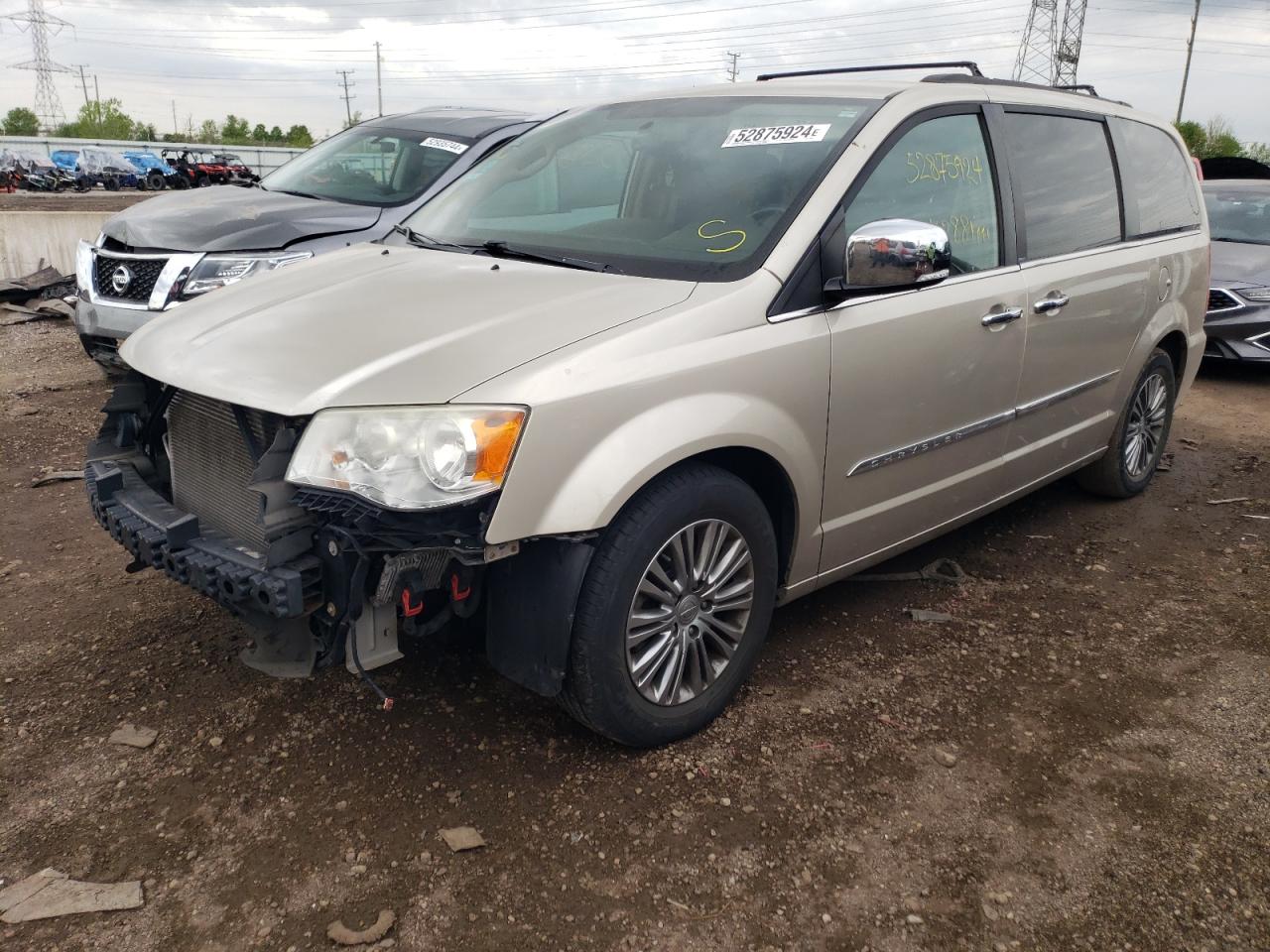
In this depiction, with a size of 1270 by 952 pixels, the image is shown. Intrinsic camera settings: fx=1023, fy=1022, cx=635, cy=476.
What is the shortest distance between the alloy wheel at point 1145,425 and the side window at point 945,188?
1.77 metres

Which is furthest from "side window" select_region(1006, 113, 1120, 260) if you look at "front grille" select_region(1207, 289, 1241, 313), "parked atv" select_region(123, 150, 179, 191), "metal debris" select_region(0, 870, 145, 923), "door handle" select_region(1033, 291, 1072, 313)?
"parked atv" select_region(123, 150, 179, 191)

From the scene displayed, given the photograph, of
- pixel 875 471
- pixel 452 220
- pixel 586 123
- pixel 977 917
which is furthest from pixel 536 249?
pixel 977 917

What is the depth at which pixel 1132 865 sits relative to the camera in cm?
250

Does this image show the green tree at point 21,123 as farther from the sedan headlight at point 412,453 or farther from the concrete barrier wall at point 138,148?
the sedan headlight at point 412,453

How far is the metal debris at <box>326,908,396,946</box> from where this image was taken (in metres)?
2.22

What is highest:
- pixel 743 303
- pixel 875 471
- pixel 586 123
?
pixel 586 123

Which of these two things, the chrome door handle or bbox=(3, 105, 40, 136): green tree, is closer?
the chrome door handle

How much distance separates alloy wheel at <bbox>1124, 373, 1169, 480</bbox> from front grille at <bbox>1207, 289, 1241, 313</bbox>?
11.8ft

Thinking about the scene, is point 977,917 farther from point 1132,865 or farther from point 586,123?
point 586,123

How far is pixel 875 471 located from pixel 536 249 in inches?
50.5

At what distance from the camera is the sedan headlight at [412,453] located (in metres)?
2.31

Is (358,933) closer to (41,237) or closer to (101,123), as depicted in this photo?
(41,237)

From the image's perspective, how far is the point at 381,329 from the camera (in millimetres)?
2670

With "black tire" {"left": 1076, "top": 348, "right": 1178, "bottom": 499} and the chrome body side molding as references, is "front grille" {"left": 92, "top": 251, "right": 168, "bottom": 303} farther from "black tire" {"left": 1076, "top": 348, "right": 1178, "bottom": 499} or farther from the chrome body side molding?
"black tire" {"left": 1076, "top": 348, "right": 1178, "bottom": 499}
